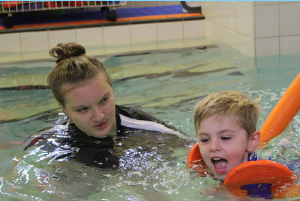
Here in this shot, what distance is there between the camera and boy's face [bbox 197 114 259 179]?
230cm

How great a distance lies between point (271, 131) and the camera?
10.3 feet

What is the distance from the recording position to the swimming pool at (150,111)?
261cm

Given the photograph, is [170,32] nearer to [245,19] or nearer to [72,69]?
[245,19]

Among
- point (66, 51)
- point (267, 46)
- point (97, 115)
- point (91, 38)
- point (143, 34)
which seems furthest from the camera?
point (143, 34)

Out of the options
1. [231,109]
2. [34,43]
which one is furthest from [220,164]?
[34,43]

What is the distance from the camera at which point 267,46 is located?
5832 mm

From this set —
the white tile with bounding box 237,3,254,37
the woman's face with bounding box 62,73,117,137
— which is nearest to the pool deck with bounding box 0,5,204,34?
the white tile with bounding box 237,3,254,37

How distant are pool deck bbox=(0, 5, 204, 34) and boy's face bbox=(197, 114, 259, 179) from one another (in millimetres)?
4903

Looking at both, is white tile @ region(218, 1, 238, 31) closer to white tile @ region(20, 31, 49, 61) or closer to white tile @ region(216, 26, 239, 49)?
white tile @ region(216, 26, 239, 49)

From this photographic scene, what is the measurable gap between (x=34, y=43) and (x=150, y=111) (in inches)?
128

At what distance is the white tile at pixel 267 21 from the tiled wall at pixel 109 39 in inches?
46.9

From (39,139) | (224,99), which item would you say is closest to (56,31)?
(39,139)

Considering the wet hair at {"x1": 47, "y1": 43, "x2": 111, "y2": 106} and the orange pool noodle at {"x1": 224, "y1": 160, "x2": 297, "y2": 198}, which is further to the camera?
the wet hair at {"x1": 47, "y1": 43, "x2": 111, "y2": 106}

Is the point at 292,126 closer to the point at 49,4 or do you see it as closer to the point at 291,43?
the point at 291,43
